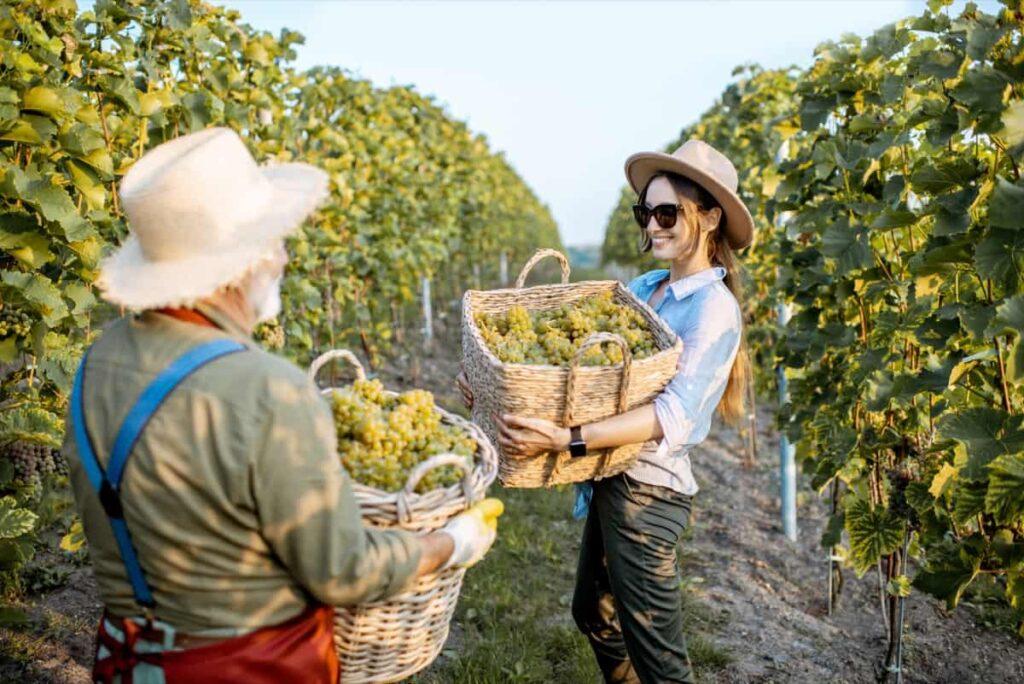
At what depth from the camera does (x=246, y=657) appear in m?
1.55

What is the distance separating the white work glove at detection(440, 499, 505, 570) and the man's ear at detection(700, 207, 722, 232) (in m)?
1.38

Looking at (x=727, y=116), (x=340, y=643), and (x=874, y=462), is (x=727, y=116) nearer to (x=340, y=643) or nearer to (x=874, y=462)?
(x=874, y=462)

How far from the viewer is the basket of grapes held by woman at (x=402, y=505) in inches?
67.1

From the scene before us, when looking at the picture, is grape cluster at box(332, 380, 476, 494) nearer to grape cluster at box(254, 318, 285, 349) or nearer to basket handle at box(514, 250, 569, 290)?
basket handle at box(514, 250, 569, 290)

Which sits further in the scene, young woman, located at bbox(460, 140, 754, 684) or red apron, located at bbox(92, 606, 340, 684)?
young woman, located at bbox(460, 140, 754, 684)

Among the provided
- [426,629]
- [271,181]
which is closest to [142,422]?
[271,181]

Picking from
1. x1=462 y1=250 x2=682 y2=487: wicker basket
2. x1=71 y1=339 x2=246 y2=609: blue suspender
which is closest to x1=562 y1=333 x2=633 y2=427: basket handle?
x1=462 y1=250 x2=682 y2=487: wicker basket

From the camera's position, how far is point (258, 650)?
1.56m

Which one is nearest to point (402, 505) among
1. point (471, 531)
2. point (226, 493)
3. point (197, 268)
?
point (471, 531)

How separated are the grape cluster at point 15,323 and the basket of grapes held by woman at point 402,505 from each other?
1444 mm

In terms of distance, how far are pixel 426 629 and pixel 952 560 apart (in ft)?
6.29

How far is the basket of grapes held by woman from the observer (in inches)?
67.1

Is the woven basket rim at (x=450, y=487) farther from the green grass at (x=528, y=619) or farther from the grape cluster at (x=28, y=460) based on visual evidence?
the green grass at (x=528, y=619)

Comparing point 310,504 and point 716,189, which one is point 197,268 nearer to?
point 310,504
